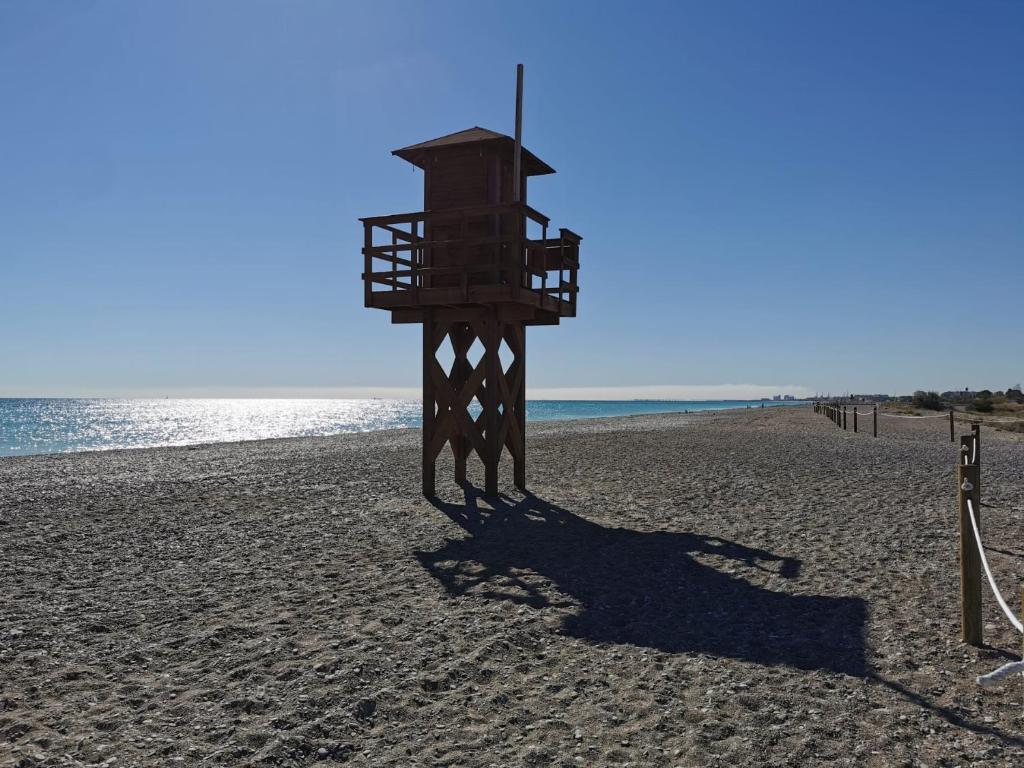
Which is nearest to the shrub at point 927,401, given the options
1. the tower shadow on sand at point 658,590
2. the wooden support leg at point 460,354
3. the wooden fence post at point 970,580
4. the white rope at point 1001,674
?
the wooden support leg at point 460,354

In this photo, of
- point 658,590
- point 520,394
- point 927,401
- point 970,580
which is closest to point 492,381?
point 520,394

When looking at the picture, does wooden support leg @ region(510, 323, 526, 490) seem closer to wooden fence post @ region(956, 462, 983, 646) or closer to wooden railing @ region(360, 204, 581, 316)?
wooden railing @ region(360, 204, 581, 316)

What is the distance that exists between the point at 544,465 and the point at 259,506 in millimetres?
8774

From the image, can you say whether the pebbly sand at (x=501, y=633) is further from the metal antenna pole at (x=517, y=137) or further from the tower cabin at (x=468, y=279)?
the metal antenna pole at (x=517, y=137)

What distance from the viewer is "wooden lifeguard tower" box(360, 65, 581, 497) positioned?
12.8 meters

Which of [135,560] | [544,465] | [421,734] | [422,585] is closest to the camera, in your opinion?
[421,734]

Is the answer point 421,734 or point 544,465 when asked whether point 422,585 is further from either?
point 544,465

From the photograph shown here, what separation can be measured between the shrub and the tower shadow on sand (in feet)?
216

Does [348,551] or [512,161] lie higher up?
[512,161]

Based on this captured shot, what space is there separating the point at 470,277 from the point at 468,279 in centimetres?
82

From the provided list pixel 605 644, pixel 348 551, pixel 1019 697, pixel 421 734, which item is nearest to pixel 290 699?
pixel 421 734

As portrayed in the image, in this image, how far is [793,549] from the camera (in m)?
9.31

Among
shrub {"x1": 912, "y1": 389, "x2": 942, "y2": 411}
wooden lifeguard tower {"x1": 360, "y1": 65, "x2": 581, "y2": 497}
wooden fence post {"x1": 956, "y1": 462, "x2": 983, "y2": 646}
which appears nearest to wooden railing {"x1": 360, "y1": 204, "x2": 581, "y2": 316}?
wooden lifeguard tower {"x1": 360, "y1": 65, "x2": 581, "y2": 497}

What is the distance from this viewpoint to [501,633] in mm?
6156
